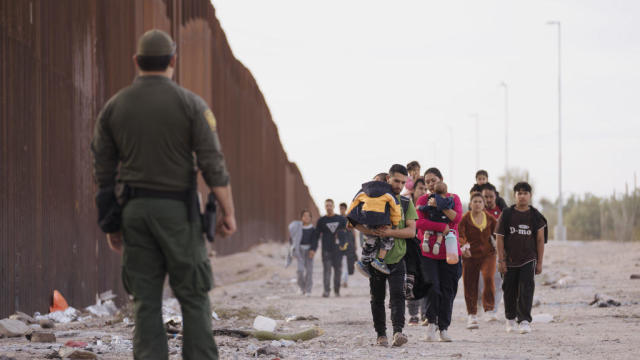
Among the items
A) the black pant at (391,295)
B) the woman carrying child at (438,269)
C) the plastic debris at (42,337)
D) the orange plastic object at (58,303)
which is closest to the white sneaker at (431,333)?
the woman carrying child at (438,269)

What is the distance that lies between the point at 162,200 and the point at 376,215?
167 inches

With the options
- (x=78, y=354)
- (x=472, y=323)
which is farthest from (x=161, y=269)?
(x=472, y=323)

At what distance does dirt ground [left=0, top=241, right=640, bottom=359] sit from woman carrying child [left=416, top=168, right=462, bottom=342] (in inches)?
10.7

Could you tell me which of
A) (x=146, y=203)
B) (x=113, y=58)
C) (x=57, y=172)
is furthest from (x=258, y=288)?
(x=146, y=203)

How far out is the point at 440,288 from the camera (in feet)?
32.0

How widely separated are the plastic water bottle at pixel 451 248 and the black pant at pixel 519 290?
1.28 meters

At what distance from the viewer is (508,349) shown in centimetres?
898

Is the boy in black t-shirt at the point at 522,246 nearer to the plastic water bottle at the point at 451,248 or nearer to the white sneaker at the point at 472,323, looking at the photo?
the white sneaker at the point at 472,323

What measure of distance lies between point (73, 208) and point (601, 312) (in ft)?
26.1

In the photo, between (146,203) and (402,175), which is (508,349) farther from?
(146,203)

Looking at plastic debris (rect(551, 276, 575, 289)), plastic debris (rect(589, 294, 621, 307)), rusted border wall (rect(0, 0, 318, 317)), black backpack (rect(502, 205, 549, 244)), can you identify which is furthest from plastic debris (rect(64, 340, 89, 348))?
plastic debris (rect(551, 276, 575, 289))

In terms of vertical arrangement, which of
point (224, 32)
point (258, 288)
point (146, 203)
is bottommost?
point (258, 288)

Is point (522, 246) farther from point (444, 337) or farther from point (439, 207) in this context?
point (444, 337)

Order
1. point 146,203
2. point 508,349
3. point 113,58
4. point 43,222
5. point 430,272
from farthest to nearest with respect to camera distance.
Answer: point 113,58 → point 43,222 → point 430,272 → point 508,349 → point 146,203
